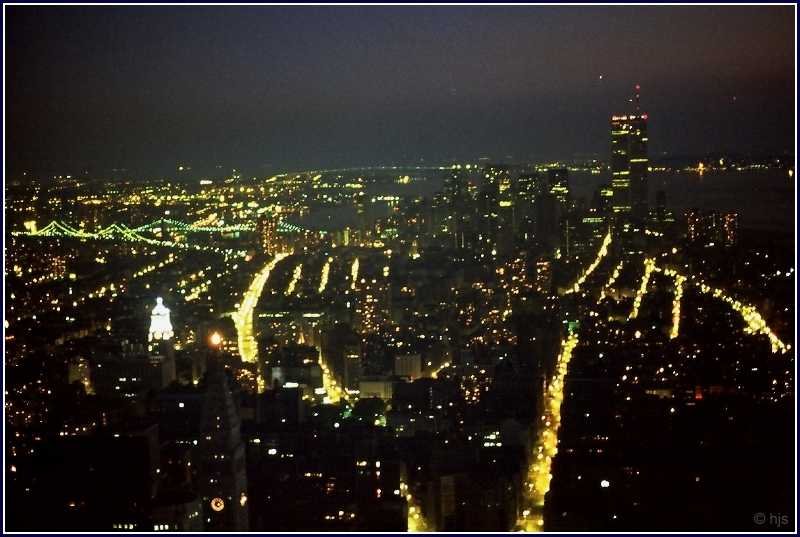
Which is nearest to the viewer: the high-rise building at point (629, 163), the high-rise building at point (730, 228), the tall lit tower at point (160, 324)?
the high-rise building at point (629, 163)

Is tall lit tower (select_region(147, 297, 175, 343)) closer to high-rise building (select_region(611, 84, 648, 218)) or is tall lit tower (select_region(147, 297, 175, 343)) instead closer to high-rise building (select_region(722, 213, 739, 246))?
high-rise building (select_region(611, 84, 648, 218))

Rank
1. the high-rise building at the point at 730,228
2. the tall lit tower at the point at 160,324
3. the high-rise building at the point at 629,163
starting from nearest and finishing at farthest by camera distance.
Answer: the high-rise building at the point at 629,163 < the tall lit tower at the point at 160,324 < the high-rise building at the point at 730,228

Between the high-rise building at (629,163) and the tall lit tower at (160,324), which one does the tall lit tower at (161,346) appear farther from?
the high-rise building at (629,163)

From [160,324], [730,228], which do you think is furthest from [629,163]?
[160,324]

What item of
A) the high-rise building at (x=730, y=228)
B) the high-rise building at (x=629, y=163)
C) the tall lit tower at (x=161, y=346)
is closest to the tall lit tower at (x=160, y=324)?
the tall lit tower at (x=161, y=346)

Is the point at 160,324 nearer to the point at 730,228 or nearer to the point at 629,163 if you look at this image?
the point at 629,163

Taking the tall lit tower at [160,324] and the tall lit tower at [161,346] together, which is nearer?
the tall lit tower at [161,346]

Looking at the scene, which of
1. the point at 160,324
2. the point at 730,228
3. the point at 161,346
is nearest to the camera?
the point at 161,346

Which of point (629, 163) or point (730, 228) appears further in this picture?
point (730, 228)

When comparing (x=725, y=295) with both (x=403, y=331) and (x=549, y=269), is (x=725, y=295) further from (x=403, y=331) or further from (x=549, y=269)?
(x=403, y=331)

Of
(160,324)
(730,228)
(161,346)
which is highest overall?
(730,228)
